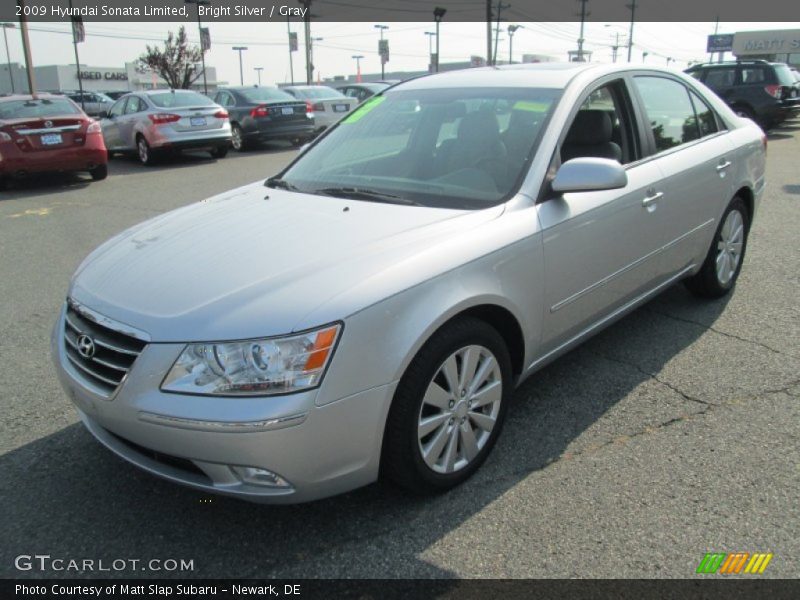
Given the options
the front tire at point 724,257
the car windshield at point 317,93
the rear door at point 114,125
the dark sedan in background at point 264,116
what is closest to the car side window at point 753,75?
the car windshield at point 317,93

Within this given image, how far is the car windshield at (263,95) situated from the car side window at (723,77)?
11.2 meters

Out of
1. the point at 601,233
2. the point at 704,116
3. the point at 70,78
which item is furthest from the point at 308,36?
the point at 70,78

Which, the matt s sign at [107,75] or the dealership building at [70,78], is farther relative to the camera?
the matt s sign at [107,75]

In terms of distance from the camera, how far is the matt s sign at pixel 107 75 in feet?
268

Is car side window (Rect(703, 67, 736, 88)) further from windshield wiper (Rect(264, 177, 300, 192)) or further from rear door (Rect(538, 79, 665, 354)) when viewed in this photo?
windshield wiper (Rect(264, 177, 300, 192))

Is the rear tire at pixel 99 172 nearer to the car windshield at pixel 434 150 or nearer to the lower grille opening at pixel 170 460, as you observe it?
the car windshield at pixel 434 150

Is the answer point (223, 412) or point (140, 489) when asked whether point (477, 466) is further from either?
point (140, 489)

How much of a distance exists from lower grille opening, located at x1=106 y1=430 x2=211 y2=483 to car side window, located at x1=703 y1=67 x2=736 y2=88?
1916 cm

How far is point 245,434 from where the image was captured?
7.22 ft

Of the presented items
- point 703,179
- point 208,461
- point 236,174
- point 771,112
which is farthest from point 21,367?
point 771,112

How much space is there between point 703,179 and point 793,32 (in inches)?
2683

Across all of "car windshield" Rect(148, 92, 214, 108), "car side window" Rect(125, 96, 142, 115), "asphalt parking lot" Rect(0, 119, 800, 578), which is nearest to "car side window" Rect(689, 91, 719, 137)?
"asphalt parking lot" Rect(0, 119, 800, 578)

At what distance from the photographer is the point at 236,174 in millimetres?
12656

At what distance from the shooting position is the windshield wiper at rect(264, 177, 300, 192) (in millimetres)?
3670
